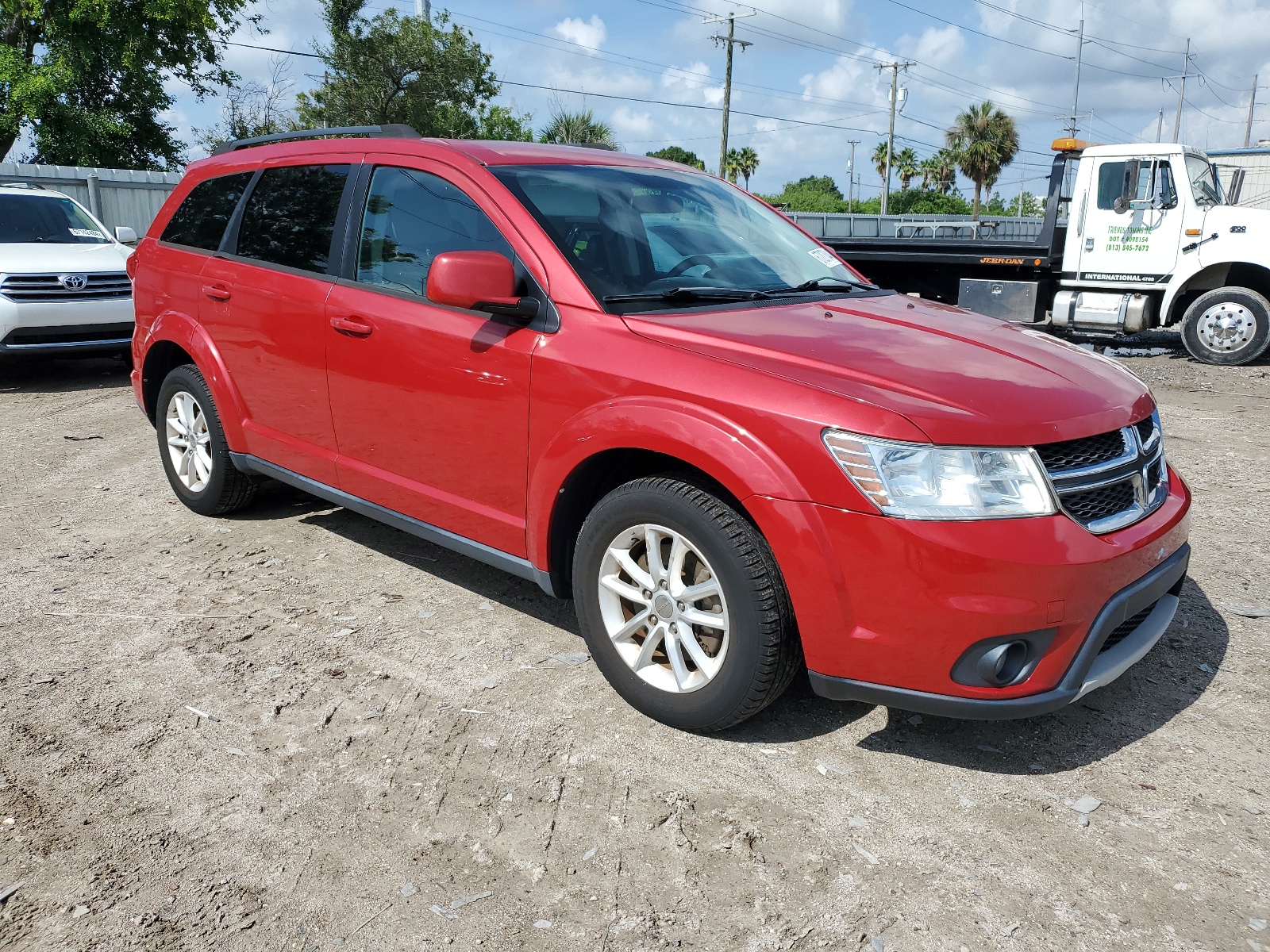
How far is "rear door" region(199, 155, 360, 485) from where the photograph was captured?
168 inches

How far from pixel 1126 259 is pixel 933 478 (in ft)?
35.8

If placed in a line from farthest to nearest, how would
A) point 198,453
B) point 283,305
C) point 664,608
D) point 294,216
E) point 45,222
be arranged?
point 45,222
point 198,453
point 294,216
point 283,305
point 664,608

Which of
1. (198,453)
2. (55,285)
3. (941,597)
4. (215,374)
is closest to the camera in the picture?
(941,597)

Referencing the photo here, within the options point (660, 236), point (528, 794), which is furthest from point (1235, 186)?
point (528, 794)

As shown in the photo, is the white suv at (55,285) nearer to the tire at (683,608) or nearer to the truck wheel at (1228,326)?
the tire at (683,608)

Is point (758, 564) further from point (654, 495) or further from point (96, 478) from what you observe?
point (96, 478)

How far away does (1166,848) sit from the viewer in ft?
8.79

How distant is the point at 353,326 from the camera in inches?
157

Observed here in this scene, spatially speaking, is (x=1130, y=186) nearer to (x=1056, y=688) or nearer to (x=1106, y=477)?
(x=1106, y=477)

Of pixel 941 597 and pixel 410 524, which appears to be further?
pixel 410 524

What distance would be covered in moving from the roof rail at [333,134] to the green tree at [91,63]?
21470 mm

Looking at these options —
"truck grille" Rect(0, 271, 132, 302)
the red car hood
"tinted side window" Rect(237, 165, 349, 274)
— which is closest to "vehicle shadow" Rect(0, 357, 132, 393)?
"truck grille" Rect(0, 271, 132, 302)

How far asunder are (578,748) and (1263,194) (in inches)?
515

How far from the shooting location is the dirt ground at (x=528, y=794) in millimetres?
2412
